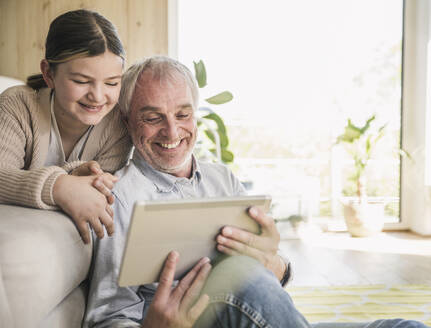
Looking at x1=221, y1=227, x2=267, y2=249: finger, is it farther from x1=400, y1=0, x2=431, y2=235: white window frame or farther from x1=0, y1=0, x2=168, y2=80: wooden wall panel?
x1=400, y1=0, x2=431, y2=235: white window frame

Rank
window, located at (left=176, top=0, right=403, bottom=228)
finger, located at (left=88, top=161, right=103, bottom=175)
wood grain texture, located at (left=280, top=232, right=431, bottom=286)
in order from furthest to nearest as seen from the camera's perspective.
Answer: window, located at (left=176, top=0, right=403, bottom=228), wood grain texture, located at (left=280, top=232, right=431, bottom=286), finger, located at (left=88, top=161, right=103, bottom=175)

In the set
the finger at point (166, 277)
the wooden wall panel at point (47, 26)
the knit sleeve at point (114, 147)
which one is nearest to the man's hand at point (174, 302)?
the finger at point (166, 277)

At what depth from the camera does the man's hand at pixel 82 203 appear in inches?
36.2

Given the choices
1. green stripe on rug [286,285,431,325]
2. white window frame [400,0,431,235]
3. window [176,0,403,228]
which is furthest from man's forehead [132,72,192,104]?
white window frame [400,0,431,235]

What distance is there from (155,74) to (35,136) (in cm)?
40

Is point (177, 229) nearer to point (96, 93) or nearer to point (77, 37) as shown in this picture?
point (96, 93)

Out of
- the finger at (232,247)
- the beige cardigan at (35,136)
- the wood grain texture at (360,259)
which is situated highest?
the beige cardigan at (35,136)

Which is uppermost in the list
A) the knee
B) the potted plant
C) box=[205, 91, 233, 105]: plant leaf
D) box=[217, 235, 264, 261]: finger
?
box=[205, 91, 233, 105]: plant leaf

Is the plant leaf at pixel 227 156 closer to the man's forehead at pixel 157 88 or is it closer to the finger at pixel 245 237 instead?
the man's forehead at pixel 157 88

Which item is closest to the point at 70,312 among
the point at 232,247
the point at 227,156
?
the point at 232,247

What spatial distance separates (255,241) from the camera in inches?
38.2

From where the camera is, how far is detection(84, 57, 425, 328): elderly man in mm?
864

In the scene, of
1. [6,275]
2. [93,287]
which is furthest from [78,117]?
[6,275]

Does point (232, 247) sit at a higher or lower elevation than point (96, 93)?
lower
